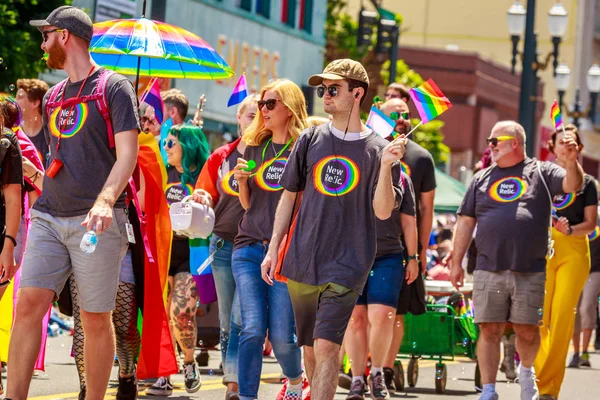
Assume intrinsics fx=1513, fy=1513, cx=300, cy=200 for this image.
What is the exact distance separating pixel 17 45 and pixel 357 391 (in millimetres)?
7072

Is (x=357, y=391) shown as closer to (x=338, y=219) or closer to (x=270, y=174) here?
(x=270, y=174)

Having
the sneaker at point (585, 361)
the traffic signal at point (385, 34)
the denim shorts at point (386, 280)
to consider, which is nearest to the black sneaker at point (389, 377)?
the denim shorts at point (386, 280)

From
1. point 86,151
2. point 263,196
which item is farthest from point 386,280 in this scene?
point 86,151

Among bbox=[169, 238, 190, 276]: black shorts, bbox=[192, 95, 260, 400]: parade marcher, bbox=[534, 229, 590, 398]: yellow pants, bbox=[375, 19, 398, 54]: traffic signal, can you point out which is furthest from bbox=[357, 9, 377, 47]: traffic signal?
bbox=[192, 95, 260, 400]: parade marcher

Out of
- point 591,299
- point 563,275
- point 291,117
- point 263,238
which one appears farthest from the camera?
point 591,299

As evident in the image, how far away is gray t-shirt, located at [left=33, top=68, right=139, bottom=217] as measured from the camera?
23.6 ft

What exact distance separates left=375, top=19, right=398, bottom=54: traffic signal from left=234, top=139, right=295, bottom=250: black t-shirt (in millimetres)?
14788

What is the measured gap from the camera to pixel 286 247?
7973 millimetres

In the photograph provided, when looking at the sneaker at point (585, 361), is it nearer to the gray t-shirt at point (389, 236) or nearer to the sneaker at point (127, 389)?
the gray t-shirt at point (389, 236)

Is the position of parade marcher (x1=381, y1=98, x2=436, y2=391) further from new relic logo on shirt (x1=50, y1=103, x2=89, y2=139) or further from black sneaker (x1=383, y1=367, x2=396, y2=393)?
new relic logo on shirt (x1=50, y1=103, x2=89, y2=139)

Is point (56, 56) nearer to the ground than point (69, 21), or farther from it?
nearer to the ground

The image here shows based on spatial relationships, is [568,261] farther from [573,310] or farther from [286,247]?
[286,247]

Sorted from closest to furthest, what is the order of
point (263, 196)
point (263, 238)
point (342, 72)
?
1. point (342, 72)
2. point (263, 238)
3. point (263, 196)

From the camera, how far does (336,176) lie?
7.88 metres
